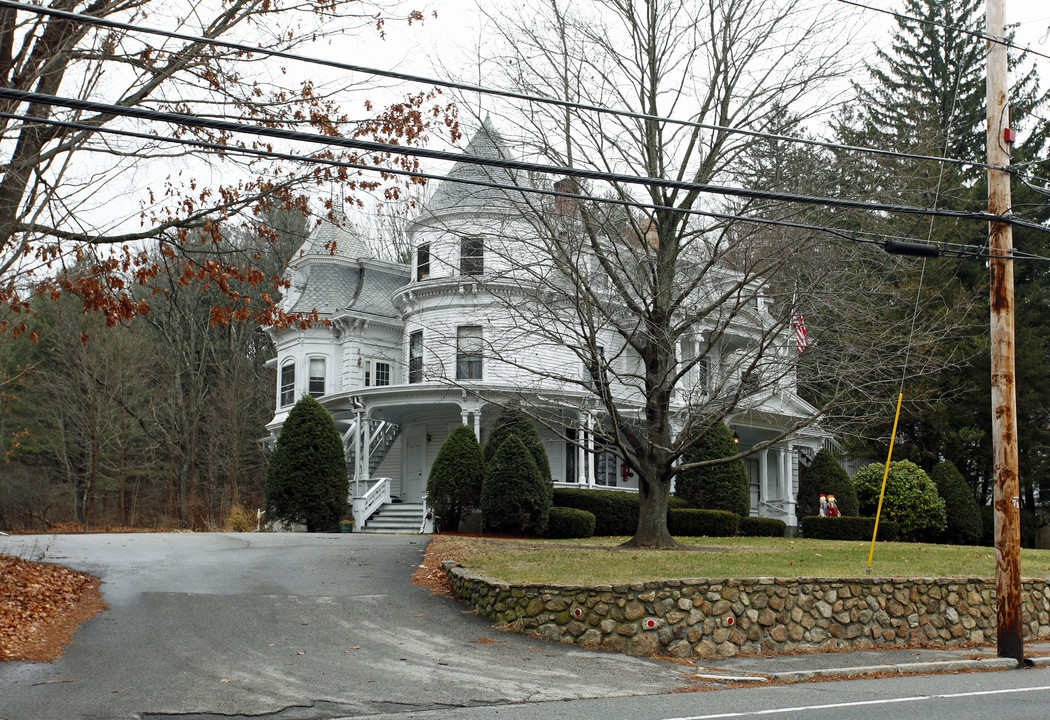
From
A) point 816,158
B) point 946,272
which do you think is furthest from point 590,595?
point 946,272

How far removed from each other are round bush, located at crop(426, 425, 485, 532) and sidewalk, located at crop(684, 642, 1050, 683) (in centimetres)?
1316

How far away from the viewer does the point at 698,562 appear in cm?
1558

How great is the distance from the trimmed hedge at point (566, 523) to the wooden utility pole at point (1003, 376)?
1298cm

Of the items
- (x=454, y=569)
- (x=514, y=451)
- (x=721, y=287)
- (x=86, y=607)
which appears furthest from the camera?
(x=514, y=451)

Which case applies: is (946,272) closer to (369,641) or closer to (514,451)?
(514,451)

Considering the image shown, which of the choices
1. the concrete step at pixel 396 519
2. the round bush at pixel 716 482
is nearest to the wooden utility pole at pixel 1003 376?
the round bush at pixel 716 482

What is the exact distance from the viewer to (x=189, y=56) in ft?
41.3

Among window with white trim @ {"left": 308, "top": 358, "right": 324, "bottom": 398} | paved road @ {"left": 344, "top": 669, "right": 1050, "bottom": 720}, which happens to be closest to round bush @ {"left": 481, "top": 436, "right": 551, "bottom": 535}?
window with white trim @ {"left": 308, "top": 358, "right": 324, "bottom": 398}

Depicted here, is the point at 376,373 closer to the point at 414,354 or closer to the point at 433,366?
the point at 414,354

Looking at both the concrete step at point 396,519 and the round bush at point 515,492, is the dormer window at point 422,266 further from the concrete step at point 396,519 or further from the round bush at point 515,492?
the round bush at point 515,492

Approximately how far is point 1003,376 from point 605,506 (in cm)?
1501

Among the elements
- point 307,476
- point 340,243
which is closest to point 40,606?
point 307,476

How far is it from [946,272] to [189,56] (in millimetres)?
31194

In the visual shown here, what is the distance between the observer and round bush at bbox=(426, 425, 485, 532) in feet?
80.7
